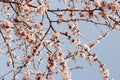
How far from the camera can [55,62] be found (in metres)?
6.67

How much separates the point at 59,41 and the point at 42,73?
68cm

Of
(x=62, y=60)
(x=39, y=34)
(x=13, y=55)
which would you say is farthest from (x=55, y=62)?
(x=13, y=55)

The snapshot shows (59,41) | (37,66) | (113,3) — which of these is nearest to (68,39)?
(59,41)

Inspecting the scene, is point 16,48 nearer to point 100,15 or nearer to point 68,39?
point 68,39

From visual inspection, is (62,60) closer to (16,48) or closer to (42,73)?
(42,73)

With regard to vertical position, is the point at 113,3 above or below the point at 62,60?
above

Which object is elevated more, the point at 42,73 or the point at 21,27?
the point at 21,27

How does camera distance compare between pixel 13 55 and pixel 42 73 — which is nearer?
pixel 42 73

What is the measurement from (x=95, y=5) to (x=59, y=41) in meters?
0.96

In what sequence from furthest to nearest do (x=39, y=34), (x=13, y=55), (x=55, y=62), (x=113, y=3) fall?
1. (x=13, y=55)
2. (x=39, y=34)
3. (x=55, y=62)
4. (x=113, y=3)

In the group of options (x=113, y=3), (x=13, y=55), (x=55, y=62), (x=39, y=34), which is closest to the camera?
(x=113, y=3)

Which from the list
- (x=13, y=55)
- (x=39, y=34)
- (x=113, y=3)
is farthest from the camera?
(x=13, y=55)

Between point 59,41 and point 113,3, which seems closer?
point 113,3

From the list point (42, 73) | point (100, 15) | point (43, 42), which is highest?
point (100, 15)
